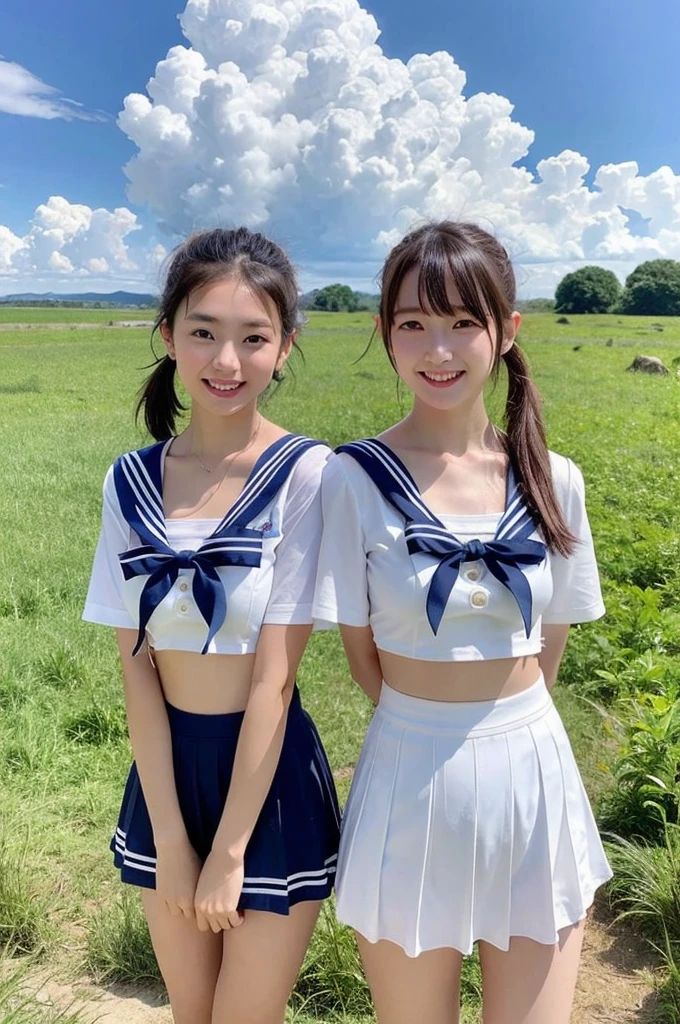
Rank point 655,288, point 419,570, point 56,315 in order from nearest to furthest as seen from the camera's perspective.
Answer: point 419,570, point 655,288, point 56,315

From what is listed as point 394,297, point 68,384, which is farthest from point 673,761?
point 68,384

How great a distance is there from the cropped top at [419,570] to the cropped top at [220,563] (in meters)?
0.05

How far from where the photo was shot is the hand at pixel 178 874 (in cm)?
135

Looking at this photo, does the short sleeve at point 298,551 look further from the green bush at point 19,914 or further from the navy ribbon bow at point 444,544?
the green bush at point 19,914

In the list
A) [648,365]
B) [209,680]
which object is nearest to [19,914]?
[209,680]

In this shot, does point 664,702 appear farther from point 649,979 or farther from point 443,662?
point 443,662

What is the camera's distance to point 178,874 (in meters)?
1.35

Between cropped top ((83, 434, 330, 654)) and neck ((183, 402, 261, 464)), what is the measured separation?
0.30 ft

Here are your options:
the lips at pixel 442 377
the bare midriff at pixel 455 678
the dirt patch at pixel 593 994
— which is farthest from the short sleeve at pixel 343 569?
the dirt patch at pixel 593 994

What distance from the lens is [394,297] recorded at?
4.55 ft

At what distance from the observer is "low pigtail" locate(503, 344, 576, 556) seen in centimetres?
139

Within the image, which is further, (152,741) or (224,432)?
(224,432)

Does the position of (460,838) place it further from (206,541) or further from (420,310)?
(420,310)

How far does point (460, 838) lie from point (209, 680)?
50cm
